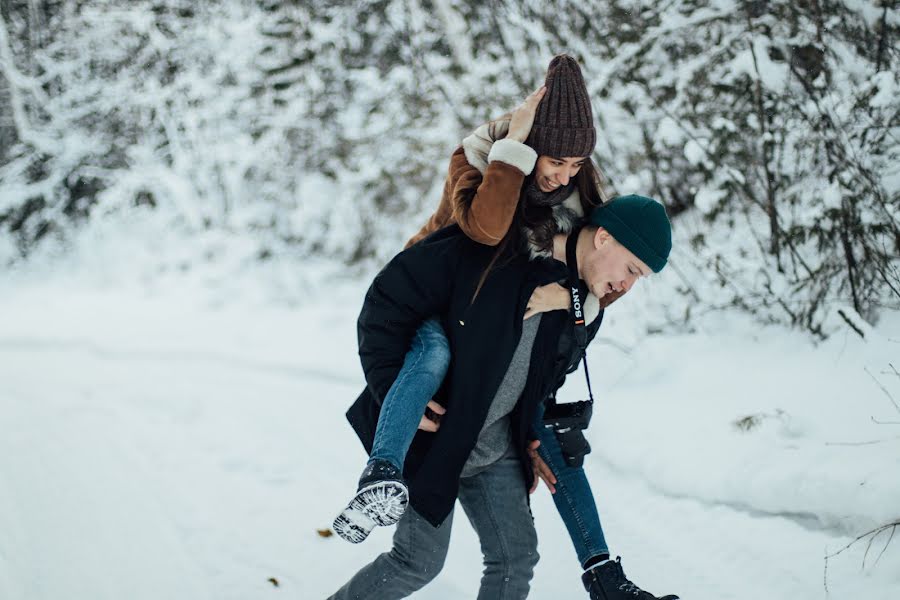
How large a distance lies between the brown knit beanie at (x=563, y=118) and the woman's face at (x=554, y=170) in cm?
2

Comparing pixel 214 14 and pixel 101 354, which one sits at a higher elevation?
pixel 214 14

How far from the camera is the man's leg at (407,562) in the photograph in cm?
206

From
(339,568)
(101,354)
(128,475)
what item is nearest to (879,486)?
(339,568)

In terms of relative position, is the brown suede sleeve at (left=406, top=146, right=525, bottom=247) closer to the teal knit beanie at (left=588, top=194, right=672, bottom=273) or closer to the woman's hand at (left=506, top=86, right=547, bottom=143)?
the woman's hand at (left=506, top=86, right=547, bottom=143)

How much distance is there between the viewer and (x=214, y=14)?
12.7 m

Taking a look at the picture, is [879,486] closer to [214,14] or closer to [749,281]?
[749,281]

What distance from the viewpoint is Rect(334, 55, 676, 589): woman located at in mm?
1887

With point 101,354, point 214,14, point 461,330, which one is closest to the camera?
point 461,330

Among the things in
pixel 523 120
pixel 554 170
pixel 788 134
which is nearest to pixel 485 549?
pixel 554 170

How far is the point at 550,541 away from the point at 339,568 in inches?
38.7

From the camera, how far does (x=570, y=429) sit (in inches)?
85.8

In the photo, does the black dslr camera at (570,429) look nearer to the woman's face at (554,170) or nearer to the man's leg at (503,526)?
the man's leg at (503,526)

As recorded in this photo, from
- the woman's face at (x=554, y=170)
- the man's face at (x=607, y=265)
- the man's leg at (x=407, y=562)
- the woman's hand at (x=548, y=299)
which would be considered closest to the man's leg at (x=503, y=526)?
the man's leg at (x=407, y=562)

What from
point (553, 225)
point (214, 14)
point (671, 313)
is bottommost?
point (671, 313)
